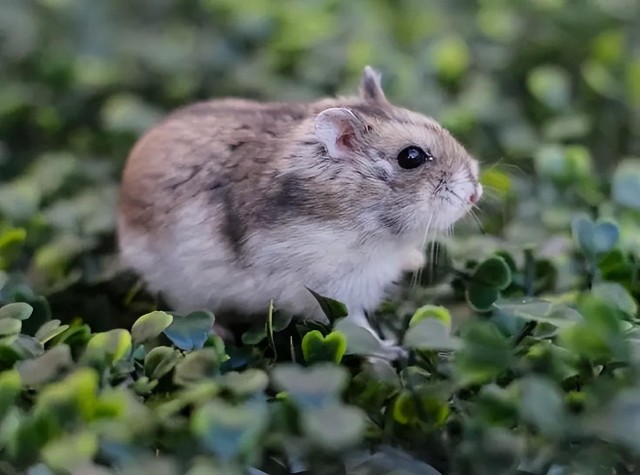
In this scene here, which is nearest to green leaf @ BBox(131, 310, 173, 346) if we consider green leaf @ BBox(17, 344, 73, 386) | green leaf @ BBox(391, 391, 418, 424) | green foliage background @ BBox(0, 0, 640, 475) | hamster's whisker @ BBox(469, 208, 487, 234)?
green foliage background @ BBox(0, 0, 640, 475)

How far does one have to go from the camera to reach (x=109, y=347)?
3.75ft

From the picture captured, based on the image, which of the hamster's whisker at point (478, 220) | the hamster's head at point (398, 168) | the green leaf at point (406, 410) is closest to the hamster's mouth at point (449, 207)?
the hamster's head at point (398, 168)

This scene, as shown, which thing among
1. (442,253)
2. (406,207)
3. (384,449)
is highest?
(406,207)

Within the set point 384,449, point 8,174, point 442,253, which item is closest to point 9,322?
point 384,449

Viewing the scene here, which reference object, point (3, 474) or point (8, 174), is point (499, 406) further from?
point (8, 174)

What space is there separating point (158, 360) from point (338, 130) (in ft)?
1.76

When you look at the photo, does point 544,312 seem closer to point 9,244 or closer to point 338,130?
point 338,130

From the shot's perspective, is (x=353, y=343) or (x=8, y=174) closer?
(x=353, y=343)

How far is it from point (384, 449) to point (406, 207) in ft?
1.71

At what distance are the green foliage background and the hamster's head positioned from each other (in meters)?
0.12

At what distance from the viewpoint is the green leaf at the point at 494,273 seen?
139 centimetres

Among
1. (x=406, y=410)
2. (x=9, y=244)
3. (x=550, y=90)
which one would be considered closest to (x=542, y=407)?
(x=406, y=410)

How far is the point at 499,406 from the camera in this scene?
0.98 metres

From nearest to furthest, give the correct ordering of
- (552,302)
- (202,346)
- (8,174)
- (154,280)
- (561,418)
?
(561,418)
(202,346)
(552,302)
(154,280)
(8,174)
